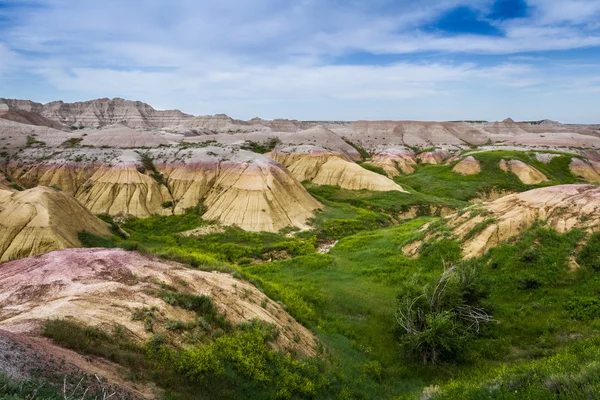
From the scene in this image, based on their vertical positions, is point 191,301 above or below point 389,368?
above

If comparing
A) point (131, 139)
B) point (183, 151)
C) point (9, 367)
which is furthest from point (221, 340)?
point (131, 139)

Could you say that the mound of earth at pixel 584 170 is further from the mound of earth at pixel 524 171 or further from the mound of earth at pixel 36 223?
the mound of earth at pixel 36 223

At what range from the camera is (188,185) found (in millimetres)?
39906

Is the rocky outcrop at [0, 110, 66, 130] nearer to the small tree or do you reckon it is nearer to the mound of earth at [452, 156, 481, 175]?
the small tree

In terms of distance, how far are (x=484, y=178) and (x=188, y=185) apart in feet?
164

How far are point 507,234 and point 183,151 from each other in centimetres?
3888

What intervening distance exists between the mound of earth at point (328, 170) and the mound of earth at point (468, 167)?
17953 mm

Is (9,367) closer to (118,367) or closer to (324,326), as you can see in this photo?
(118,367)

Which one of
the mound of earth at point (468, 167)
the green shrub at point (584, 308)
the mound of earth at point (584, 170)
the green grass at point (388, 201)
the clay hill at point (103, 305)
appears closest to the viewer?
the clay hill at point (103, 305)

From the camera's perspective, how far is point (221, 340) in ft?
32.6

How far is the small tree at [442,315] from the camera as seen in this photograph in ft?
42.1

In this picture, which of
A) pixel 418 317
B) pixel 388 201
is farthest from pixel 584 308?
pixel 388 201

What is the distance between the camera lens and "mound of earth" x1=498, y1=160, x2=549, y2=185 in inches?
2253

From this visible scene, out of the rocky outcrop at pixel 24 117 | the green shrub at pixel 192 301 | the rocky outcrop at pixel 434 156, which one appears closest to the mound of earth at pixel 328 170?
the rocky outcrop at pixel 434 156
